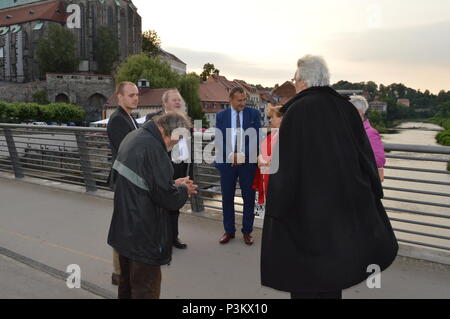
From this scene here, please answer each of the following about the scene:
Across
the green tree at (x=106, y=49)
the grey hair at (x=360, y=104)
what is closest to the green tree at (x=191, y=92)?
the green tree at (x=106, y=49)

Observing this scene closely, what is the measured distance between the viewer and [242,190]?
4957mm

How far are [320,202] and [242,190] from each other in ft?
8.75

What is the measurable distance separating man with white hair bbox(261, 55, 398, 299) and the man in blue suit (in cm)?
248

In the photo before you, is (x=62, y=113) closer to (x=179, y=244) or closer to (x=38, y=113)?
(x=38, y=113)

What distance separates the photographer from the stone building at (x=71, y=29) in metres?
75.8

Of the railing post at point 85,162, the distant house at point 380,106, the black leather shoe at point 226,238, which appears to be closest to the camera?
the black leather shoe at point 226,238

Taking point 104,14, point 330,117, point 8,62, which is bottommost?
point 330,117

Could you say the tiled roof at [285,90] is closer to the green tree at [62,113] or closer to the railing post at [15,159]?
the railing post at [15,159]

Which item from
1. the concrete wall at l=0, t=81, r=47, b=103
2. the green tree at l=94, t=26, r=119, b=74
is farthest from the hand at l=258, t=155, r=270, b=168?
the green tree at l=94, t=26, r=119, b=74

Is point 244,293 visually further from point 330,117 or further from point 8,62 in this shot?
point 8,62
